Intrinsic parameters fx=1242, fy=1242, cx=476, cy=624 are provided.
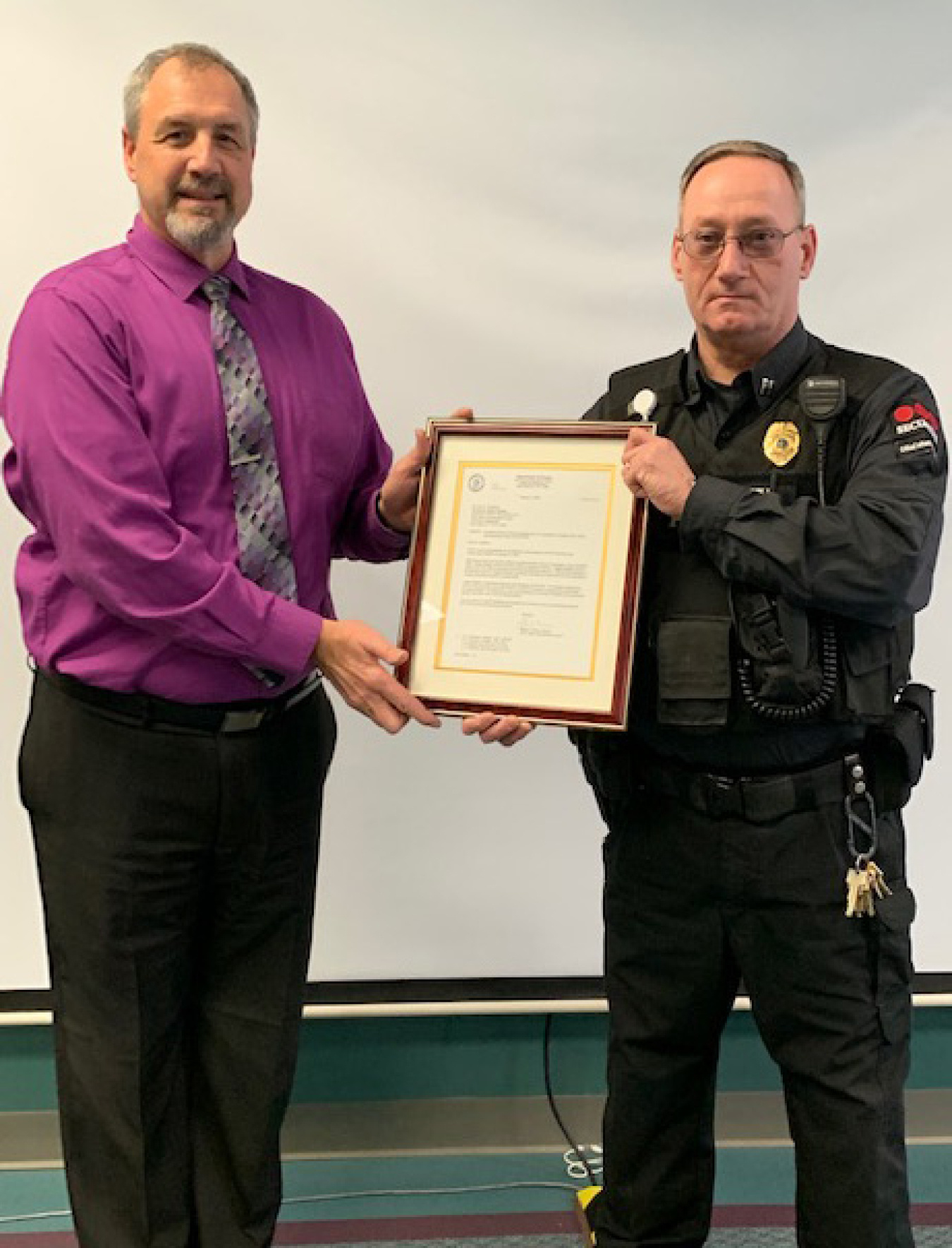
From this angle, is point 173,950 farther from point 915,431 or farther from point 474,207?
point 474,207

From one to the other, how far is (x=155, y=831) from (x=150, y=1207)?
64cm

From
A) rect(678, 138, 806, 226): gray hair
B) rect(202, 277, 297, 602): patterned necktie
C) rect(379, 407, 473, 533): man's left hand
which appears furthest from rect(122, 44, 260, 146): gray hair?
rect(678, 138, 806, 226): gray hair

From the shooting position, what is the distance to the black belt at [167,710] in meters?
1.91

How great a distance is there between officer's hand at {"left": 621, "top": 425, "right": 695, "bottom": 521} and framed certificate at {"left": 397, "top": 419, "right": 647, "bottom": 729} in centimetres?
3

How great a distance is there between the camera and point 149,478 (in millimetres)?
1835

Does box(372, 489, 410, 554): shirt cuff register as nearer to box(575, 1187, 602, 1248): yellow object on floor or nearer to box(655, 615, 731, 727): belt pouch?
box(655, 615, 731, 727): belt pouch

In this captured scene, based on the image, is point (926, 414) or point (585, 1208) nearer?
point (926, 414)

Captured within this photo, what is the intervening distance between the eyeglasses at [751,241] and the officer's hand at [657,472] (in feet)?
0.98

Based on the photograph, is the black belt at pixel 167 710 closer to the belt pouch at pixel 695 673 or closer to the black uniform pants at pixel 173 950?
the black uniform pants at pixel 173 950

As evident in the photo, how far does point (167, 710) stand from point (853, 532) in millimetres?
1063

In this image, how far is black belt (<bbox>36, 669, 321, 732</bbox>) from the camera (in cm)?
191

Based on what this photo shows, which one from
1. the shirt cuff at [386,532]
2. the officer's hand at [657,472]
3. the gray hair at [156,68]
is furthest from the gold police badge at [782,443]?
the gray hair at [156,68]

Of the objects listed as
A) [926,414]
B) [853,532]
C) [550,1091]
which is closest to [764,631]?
[853,532]

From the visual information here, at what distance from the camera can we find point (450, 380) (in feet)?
8.73
